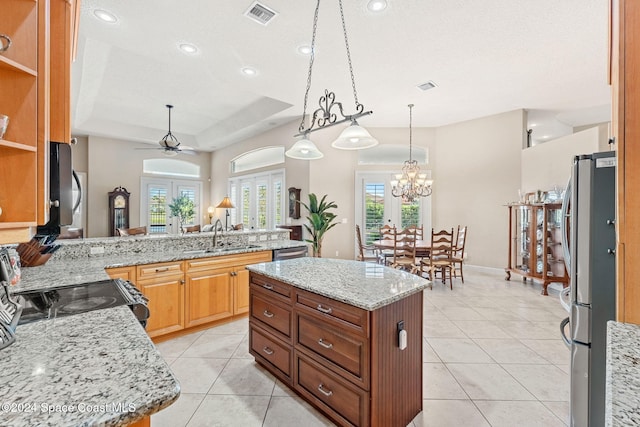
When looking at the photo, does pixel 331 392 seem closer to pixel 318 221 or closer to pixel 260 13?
pixel 260 13

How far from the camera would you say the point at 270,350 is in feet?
7.36

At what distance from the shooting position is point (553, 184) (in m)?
4.96

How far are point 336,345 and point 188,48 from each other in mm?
3861

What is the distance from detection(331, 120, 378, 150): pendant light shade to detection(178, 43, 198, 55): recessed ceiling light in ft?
7.84

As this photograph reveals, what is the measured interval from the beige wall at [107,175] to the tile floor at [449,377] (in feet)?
21.8

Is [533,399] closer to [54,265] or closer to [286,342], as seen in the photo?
[286,342]

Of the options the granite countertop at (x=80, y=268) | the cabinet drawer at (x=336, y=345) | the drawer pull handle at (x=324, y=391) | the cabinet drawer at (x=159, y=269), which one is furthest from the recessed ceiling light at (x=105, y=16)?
the drawer pull handle at (x=324, y=391)

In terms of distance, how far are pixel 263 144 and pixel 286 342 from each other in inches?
247

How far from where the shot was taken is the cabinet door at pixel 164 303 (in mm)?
2762

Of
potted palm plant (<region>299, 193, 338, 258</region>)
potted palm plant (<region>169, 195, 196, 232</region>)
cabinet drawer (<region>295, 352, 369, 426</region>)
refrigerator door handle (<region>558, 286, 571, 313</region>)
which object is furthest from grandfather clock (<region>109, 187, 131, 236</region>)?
refrigerator door handle (<region>558, 286, 571, 313</region>)

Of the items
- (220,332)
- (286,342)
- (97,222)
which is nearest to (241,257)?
(220,332)

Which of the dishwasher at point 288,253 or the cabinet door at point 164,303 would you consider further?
the dishwasher at point 288,253

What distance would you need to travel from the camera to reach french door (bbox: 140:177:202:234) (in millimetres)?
8422

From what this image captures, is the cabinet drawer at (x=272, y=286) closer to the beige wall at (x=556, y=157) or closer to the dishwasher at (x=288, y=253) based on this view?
the dishwasher at (x=288, y=253)
